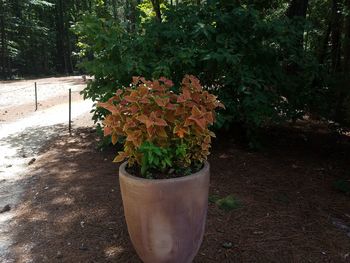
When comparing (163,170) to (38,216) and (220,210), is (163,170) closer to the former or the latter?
(220,210)

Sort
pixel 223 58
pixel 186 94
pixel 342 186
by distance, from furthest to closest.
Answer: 1. pixel 223 58
2. pixel 342 186
3. pixel 186 94

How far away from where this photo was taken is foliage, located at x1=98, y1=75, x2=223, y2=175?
256 cm

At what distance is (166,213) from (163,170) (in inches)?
12.8

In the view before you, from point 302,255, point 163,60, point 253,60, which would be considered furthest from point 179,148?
point 253,60

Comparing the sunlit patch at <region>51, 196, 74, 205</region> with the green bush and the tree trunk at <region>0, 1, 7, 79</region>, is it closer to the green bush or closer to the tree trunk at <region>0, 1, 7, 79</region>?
the green bush

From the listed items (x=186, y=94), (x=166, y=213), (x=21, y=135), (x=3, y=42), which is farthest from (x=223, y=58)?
(x=3, y=42)

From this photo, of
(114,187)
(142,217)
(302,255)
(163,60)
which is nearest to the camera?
(142,217)

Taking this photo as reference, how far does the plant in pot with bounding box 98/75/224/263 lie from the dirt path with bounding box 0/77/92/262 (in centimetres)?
Result: 157

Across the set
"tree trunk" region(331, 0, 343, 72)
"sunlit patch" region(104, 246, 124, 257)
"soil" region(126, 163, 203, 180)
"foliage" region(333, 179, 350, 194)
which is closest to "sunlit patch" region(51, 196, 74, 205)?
"sunlit patch" region(104, 246, 124, 257)

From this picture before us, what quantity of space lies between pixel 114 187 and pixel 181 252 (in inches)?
85.2

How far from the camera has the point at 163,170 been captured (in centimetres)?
269

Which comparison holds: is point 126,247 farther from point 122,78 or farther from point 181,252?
point 122,78

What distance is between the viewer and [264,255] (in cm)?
321

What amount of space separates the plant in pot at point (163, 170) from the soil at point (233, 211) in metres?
0.66
